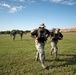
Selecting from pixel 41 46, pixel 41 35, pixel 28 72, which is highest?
pixel 41 35

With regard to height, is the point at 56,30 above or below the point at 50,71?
above

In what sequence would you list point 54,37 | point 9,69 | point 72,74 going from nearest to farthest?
point 72,74 → point 9,69 → point 54,37

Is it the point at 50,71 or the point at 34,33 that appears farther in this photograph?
the point at 34,33

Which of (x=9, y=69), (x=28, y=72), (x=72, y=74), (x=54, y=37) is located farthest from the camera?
(x=54, y=37)

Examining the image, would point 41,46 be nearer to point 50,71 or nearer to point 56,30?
point 50,71

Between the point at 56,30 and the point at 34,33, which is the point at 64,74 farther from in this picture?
the point at 56,30

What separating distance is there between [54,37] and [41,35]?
2.53 m

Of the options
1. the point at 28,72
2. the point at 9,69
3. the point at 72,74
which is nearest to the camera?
the point at 72,74

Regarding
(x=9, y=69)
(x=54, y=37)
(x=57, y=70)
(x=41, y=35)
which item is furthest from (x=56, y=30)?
(x=9, y=69)

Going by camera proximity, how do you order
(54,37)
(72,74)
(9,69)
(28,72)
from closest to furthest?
(72,74) → (28,72) → (9,69) → (54,37)

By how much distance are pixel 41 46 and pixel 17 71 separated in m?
1.90

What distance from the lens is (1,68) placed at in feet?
29.0

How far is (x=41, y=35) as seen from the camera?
8922 millimetres

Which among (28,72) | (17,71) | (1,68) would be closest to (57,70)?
(28,72)
